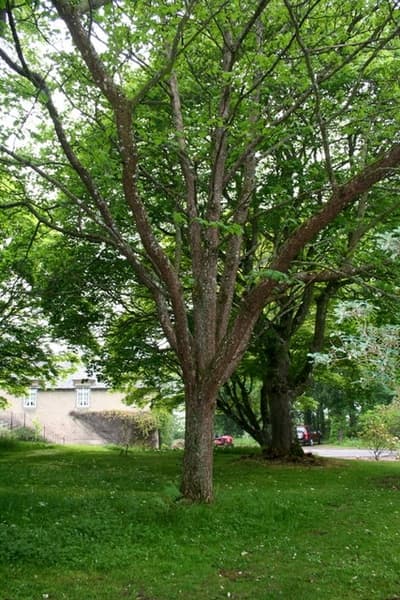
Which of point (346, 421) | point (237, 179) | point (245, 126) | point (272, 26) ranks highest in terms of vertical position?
point (272, 26)

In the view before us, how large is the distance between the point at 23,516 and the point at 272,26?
1025cm

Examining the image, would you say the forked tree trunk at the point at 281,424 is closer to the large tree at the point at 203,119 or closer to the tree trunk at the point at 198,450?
the large tree at the point at 203,119

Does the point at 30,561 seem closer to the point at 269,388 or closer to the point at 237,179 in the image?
the point at 237,179

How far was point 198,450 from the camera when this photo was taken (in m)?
10.1

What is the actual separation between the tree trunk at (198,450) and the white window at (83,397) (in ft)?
119

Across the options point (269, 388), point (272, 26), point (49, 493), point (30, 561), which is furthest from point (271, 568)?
point (269, 388)

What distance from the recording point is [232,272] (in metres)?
11.2

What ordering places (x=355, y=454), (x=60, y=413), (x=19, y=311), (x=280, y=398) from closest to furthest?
(x=280, y=398), (x=19, y=311), (x=355, y=454), (x=60, y=413)

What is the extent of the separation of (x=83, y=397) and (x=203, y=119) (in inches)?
1512

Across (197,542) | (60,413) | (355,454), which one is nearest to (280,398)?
(197,542)

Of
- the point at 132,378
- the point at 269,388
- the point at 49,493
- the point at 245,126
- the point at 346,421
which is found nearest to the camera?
the point at 245,126

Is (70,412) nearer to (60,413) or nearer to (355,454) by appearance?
(60,413)

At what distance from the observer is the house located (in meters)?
42.8

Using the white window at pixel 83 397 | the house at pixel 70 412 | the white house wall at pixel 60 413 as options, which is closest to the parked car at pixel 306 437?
the house at pixel 70 412
